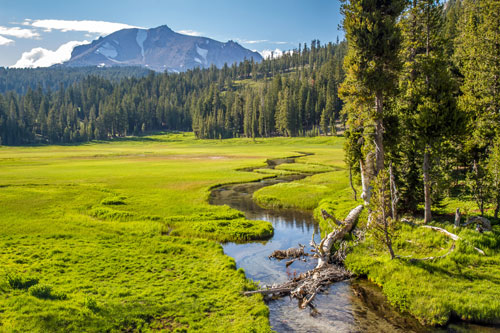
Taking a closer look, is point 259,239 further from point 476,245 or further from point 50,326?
point 50,326

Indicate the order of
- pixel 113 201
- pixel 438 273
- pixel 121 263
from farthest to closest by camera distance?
pixel 113 201 < pixel 121 263 < pixel 438 273

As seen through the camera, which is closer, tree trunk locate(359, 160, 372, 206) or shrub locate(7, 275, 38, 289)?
shrub locate(7, 275, 38, 289)

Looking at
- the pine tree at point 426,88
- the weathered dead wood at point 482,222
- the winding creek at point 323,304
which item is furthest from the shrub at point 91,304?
the weathered dead wood at point 482,222

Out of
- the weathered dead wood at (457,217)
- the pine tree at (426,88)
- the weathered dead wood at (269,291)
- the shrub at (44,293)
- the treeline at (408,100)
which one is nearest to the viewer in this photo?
the shrub at (44,293)

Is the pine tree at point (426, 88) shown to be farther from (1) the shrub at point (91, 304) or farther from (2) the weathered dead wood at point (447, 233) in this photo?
(1) the shrub at point (91, 304)

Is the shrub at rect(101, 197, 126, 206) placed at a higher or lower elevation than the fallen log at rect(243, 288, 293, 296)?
higher

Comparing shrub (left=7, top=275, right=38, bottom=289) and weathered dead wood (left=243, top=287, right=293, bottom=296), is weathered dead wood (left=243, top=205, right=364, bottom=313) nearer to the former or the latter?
weathered dead wood (left=243, top=287, right=293, bottom=296)

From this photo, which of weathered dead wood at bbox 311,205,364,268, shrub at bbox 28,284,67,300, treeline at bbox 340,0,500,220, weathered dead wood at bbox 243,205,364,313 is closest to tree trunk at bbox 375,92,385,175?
treeline at bbox 340,0,500,220

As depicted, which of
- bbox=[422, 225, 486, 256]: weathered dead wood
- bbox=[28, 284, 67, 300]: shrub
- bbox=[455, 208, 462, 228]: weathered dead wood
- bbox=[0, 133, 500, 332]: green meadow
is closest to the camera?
bbox=[0, 133, 500, 332]: green meadow

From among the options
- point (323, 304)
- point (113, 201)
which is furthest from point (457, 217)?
point (113, 201)

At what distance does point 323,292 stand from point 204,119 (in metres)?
176

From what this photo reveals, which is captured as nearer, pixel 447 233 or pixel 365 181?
pixel 447 233

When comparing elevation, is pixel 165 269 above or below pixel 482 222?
below

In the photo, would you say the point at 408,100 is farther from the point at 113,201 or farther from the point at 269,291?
the point at 113,201
